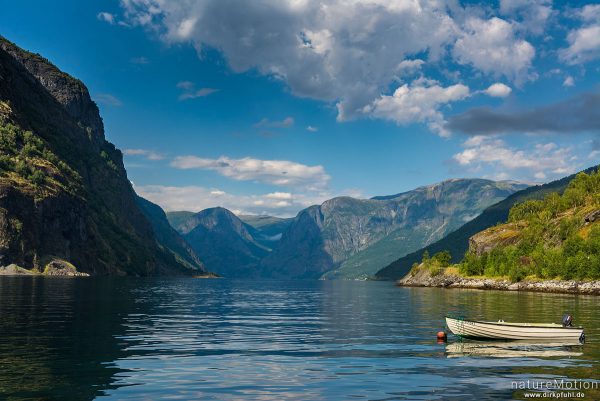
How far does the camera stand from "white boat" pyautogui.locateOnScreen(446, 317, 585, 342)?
50594mm

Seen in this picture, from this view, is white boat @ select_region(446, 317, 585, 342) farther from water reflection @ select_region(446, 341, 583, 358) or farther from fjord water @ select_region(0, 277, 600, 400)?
fjord water @ select_region(0, 277, 600, 400)

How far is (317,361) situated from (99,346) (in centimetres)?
1927

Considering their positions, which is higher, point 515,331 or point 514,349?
point 515,331

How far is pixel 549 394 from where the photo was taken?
3048 centimetres

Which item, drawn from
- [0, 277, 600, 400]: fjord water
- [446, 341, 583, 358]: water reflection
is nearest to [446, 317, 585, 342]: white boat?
[446, 341, 583, 358]: water reflection

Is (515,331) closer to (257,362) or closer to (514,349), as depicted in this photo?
(514,349)

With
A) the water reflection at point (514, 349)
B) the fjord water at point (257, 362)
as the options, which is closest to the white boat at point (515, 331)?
the water reflection at point (514, 349)

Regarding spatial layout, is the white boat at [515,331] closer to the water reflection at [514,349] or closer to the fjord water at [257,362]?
the water reflection at [514,349]

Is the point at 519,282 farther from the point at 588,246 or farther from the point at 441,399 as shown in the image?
the point at 441,399

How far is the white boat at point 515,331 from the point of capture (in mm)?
50594

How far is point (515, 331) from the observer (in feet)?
170

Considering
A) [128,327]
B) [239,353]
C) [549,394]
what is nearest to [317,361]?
[239,353]

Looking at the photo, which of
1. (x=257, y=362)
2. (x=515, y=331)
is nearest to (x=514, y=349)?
(x=515, y=331)

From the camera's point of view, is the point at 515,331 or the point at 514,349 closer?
the point at 514,349
